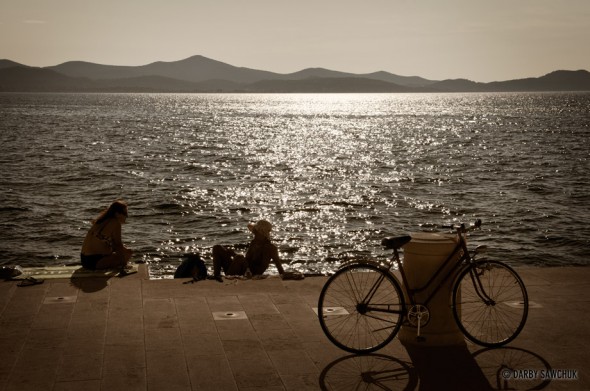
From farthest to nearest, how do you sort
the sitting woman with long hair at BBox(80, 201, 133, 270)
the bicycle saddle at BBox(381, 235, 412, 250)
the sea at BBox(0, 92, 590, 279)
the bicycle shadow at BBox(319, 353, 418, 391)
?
the sea at BBox(0, 92, 590, 279)
the sitting woman with long hair at BBox(80, 201, 133, 270)
the bicycle saddle at BBox(381, 235, 412, 250)
the bicycle shadow at BBox(319, 353, 418, 391)

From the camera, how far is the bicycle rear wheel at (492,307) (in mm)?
7926

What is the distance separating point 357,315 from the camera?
8.34 metres

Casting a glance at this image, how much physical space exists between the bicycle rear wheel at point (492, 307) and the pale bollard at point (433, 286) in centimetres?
14

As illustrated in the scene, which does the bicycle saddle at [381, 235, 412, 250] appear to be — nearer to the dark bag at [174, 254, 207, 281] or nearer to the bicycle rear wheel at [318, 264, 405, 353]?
the bicycle rear wheel at [318, 264, 405, 353]

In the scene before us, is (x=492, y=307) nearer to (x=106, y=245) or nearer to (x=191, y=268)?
(x=191, y=268)

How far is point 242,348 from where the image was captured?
7805 mm

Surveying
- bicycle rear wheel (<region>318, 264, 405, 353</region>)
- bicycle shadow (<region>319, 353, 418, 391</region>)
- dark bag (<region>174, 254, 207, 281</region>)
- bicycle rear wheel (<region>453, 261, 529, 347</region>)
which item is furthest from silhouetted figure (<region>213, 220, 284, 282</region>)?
bicycle shadow (<region>319, 353, 418, 391</region>)

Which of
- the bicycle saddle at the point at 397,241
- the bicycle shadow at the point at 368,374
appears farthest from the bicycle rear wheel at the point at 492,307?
the bicycle shadow at the point at 368,374

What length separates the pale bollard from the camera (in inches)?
314

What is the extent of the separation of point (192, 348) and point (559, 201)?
116ft

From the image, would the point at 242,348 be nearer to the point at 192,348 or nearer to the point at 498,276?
the point at 192,348

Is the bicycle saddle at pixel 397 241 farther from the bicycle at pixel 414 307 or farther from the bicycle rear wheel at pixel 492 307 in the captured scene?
the bicycle rear wheel at pixel 492 307

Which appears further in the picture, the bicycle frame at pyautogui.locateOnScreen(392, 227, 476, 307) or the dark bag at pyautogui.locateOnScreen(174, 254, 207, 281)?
the dark bag at pyautogui.locateOnScreen(174, 254, 207, 281)

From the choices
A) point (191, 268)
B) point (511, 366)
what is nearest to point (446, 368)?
point (511, 366)
